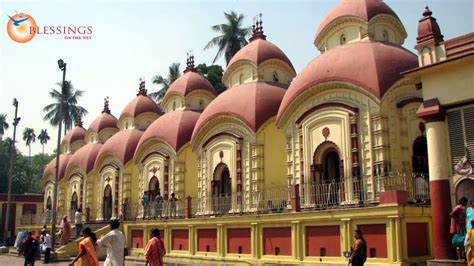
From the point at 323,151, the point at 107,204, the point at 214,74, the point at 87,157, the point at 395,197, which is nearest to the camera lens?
the point at 395,197

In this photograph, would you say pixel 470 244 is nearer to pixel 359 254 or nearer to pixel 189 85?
pixel 359 254

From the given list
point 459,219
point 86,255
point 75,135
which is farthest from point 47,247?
point 75,135

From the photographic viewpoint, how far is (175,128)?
25734mm

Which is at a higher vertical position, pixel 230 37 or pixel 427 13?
pixel 230 37

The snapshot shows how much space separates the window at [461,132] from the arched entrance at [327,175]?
420 cm

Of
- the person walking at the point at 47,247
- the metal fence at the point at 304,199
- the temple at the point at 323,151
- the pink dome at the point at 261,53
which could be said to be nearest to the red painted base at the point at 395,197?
the temple at the point at 323,151

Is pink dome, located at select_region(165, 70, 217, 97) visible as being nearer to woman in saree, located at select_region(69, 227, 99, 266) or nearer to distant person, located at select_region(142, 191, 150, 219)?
distant person, located at select_region(142, 191, 150, 219)

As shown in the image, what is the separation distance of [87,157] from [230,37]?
46.6 ft

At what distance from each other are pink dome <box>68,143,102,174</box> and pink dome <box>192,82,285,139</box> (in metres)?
14.4

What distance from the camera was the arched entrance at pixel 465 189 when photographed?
12766 mm

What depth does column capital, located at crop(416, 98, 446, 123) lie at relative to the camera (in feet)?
43.4

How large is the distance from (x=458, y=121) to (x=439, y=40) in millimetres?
2313

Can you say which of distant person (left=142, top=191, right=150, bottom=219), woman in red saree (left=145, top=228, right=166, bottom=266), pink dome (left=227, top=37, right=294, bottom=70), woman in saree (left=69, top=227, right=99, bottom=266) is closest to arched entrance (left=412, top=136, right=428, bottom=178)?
pink dome (left=227, top=37, right=294, bottom=70)

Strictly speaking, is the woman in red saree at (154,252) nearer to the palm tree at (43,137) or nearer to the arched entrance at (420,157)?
the arched entrance at (420,157)
